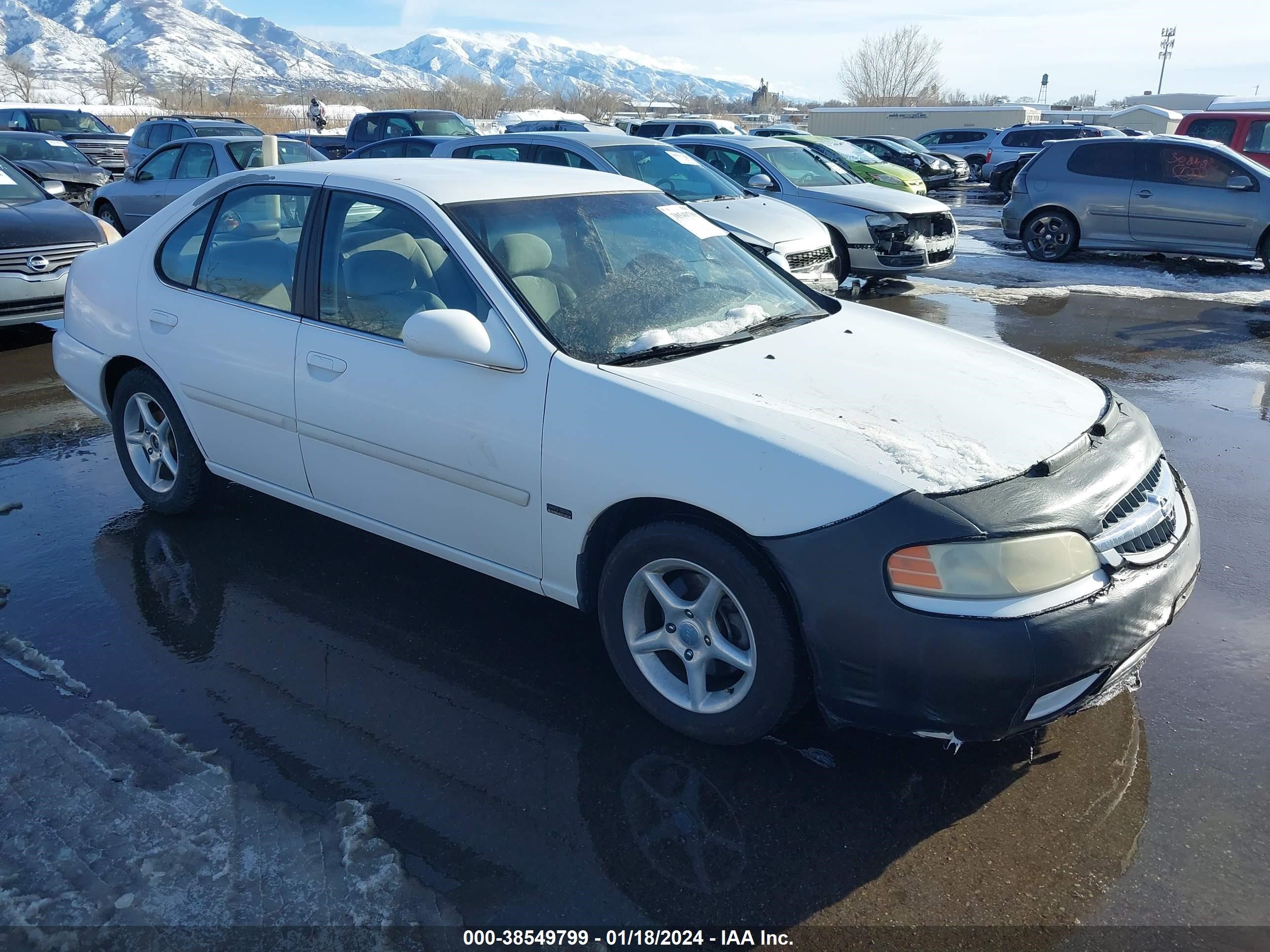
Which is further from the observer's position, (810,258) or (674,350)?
(810,258)

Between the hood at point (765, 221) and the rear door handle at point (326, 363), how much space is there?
5.60 meters

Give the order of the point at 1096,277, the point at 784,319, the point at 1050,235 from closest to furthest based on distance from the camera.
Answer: the point at 784,319 < the point at 1096,277 < the point at 1050,235

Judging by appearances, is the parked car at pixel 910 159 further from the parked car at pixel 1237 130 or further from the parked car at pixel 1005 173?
the parked car at pixel 1237 130

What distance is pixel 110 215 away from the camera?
12.9m

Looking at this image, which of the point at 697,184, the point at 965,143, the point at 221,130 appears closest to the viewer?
the point at 697,184

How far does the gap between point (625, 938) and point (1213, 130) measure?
62.6 ft

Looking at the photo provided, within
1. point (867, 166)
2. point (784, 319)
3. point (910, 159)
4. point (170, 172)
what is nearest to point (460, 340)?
point (784, 319)

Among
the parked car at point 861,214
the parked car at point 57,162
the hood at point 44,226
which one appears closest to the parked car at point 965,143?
the parked car at point 861,214

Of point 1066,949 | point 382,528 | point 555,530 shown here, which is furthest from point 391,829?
point 1066,949

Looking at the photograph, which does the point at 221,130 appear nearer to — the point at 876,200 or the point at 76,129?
the point at 76,129

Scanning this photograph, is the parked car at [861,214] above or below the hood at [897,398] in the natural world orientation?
above

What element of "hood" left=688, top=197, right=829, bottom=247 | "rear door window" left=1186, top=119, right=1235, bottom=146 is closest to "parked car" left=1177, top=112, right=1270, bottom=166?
"rear door window" left=1186, top=119, right=1235, bottom=146

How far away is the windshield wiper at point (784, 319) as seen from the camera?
3.65 meters

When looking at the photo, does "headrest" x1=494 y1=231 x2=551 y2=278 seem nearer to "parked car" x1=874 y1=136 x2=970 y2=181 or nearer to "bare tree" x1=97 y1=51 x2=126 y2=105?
"parked car" x1=874 y1=136 x2=970 y2=181
